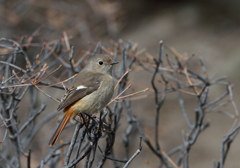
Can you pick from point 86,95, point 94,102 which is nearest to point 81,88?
point 86,95

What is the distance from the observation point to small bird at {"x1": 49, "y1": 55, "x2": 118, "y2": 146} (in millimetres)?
2908

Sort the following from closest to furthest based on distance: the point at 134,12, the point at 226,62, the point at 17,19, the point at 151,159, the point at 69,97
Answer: the point at 69,97 → the point at 17,19 → the point at 151,159 → the point at 226,62 → the point at 134,12

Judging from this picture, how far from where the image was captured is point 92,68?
3578mm

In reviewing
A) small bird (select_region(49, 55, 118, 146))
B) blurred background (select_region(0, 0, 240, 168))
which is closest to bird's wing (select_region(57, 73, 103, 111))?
small bird (select_region(49, 55, 118, 146))

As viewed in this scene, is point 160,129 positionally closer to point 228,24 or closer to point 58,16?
point 58,16

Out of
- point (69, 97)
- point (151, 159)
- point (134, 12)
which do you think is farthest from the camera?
point (134, 12)

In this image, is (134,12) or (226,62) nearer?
(226,62)

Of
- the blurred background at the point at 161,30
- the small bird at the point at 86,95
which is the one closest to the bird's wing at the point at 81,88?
the small bird at the point at 86,95

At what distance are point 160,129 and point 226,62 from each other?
11.3 feet

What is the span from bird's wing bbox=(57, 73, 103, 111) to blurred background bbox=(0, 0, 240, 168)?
1.63m

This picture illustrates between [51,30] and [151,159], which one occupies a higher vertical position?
[51,30]

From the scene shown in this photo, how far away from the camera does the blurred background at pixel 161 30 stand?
250 inches

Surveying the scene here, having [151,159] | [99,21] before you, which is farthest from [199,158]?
[99,21]

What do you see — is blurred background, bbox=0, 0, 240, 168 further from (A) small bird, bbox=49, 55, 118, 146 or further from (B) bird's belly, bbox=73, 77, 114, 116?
(B) bird's belly, bbox=73, 77, 114, 116
